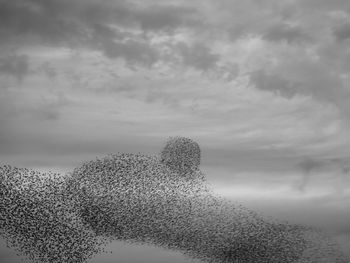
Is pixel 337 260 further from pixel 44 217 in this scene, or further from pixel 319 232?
pixel 44 217

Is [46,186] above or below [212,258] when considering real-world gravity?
above

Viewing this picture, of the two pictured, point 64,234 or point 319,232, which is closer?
point 64,234

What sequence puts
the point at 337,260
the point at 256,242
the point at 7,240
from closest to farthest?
the point at 7,240 → the point at 337,260 → the point at 256,242

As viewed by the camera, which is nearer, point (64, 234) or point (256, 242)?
point (64, 234)

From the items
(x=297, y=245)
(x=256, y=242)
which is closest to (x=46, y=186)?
(x=256, y=242)

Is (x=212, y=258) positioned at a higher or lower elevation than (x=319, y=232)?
lower

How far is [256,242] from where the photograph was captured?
55562mm

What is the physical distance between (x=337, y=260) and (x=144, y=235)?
66.9 ft

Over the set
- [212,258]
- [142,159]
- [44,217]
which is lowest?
[212,258]

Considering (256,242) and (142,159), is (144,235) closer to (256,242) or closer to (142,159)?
(142,159)

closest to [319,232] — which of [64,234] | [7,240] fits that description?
[64,234]

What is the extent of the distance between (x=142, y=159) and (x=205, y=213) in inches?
358

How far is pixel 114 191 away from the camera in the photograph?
178ft

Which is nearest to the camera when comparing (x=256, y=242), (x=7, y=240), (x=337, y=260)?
(x=7, y=240)
